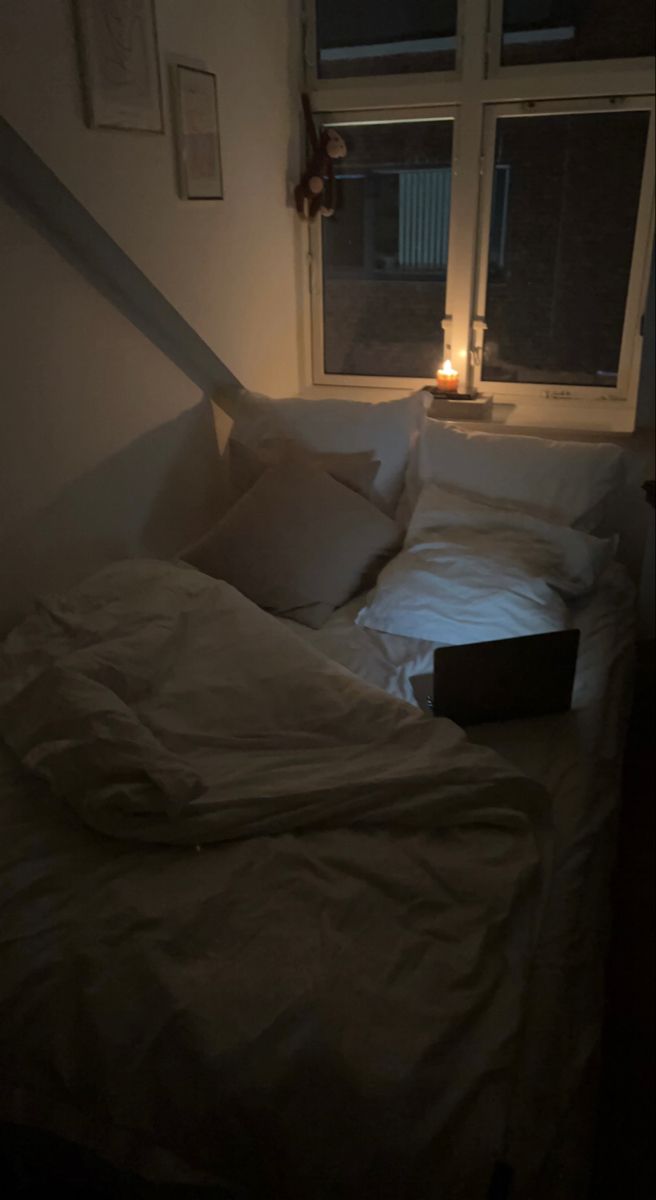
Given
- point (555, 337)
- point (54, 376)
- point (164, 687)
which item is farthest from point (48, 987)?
point (555, 337)

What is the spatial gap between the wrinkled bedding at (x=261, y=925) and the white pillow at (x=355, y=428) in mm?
1019

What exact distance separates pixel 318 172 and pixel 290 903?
103 inches

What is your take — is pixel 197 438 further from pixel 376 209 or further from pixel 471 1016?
pixel 471 1016

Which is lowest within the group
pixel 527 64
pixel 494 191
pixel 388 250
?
pixel 388 250

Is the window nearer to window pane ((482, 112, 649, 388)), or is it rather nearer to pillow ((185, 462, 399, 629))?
window pane ((482, 112, 649, 388))

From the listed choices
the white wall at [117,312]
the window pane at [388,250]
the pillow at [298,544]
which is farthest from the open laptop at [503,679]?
the window pane at [388,250]

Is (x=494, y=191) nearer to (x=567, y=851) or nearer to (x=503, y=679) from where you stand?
(x=503, y=679)

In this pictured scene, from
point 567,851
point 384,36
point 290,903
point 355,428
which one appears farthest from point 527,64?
point 290,903

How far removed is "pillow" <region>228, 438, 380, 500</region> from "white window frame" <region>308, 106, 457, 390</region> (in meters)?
0.78

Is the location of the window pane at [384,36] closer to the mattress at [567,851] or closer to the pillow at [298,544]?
the pillow at [298,544]

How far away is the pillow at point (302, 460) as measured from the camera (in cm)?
241

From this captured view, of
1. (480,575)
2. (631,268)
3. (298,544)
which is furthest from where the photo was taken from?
(631,268)

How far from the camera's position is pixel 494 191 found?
2834 mm

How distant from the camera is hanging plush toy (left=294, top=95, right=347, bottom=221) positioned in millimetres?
2928
